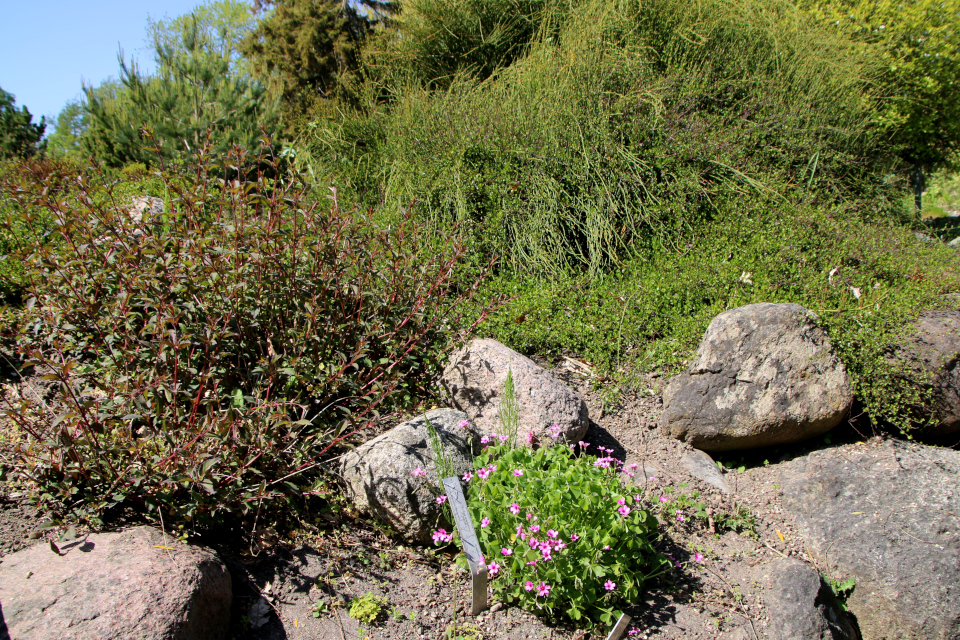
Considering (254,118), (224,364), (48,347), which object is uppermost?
(254,118)

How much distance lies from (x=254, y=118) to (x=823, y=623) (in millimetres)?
7567

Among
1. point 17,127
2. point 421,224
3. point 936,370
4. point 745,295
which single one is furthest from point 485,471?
point 17,127

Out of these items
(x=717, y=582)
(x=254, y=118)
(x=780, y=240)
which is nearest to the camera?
(x=717, y=582)

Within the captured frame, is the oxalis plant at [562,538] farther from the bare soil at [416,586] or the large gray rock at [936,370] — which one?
the large gray rock at [936,370]

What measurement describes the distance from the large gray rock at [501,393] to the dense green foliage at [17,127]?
662 inches

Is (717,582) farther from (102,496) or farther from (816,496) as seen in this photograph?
(102,496)

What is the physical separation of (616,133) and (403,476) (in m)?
4.15

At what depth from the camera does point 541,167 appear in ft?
17.4

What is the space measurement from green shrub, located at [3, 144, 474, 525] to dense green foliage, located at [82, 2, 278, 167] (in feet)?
13.4

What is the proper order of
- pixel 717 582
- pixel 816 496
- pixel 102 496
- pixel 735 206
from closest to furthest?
pixel 102 496 → pixel 717 582 → pixel 816 496 → pixel 735 206

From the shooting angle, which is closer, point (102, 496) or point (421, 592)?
point (102, 496)

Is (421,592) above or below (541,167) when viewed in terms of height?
below

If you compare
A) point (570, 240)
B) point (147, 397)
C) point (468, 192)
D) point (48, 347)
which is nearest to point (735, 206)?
point (570, 240)

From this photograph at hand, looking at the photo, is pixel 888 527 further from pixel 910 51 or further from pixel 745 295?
pixel 910 51
